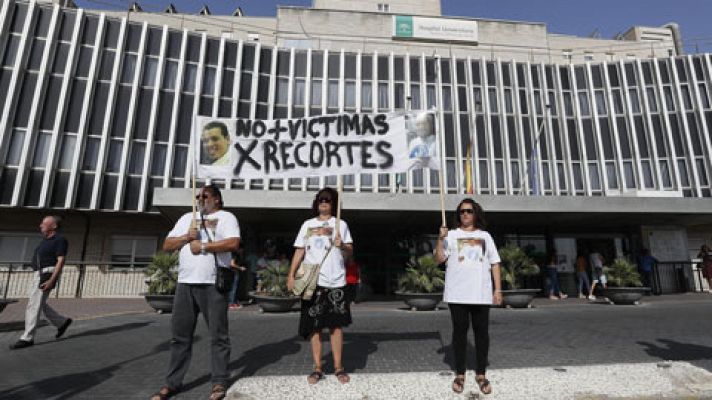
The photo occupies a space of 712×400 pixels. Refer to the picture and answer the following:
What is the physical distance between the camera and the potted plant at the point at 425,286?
36.3ft

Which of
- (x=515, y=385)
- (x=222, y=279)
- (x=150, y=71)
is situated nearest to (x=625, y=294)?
(x=515, y=385)

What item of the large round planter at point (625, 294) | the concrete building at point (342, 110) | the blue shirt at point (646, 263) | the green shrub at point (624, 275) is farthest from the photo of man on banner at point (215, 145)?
the blue shirt at point (646, 263)

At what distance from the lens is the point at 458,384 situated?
3.64 metres

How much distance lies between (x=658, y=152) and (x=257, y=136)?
28019 mm

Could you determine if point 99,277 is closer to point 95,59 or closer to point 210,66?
point 95,59

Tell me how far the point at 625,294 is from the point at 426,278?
6623 mm

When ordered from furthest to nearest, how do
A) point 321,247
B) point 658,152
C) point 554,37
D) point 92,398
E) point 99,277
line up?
point 554,37, point 658,152, point 99,277, point 321,247, point 92,398

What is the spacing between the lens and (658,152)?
24938 millimetres

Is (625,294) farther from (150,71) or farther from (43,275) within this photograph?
(150,71)

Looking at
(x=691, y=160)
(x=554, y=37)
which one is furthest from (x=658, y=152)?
(x=554, y=37)

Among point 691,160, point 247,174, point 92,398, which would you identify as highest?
point 691,160

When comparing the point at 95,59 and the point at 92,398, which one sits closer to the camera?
the point at 92,398

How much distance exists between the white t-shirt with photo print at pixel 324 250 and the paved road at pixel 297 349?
1178 mm

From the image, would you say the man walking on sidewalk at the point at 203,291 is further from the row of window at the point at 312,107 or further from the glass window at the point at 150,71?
the glass window at the point at 150,71
